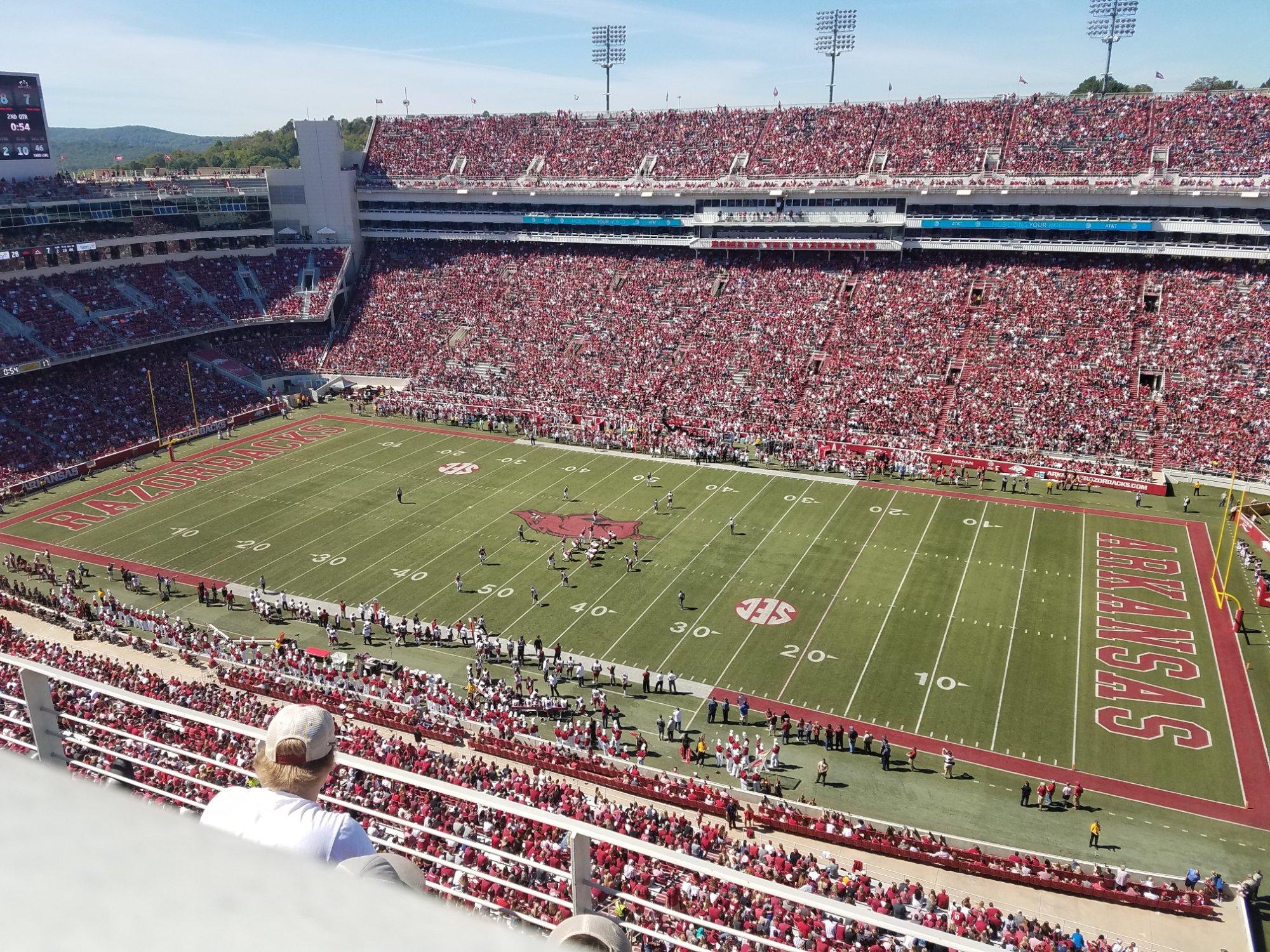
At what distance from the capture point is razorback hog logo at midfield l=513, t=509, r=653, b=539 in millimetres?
35062

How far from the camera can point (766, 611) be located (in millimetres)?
28953

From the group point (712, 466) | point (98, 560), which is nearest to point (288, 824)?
point (98, 560)

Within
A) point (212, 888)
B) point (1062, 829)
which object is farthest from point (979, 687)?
point (212, 888)

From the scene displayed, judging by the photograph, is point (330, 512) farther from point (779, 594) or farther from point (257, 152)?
point (257, 152)

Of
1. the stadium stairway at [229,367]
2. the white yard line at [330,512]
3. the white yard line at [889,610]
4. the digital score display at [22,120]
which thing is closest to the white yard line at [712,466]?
the white yard line at [330,512]

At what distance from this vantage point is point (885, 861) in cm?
1812

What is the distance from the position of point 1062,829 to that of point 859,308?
37.7 m

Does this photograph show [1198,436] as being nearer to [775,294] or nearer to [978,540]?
[978,540]

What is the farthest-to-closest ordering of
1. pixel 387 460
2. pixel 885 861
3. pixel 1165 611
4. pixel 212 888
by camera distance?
pixel 387 460, pixel 1165 611, pixel 885 861, pixel 212 888

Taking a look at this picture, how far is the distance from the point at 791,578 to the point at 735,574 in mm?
1899

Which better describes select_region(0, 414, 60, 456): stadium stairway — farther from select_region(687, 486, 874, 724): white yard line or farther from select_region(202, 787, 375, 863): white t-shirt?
select_region(202, 787, 375, 863): white t-shirt

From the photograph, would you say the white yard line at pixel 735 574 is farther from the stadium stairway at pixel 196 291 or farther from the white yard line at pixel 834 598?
the stadium stairway at pixel 196 291

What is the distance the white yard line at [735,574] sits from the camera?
26.8 metres

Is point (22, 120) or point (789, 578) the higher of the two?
point (22, 120)
